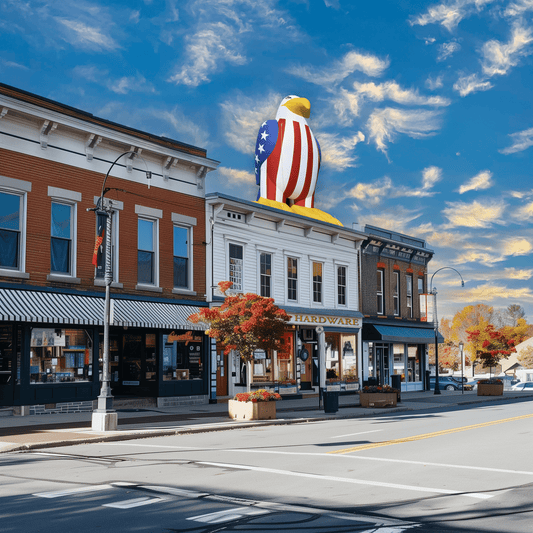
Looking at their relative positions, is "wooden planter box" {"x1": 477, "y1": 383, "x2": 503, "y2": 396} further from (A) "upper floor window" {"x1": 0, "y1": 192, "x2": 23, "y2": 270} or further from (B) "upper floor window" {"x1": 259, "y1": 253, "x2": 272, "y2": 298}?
(A) "upper floor window" {"x1": 0, "y1": 192, "x2": 23, "y2": 270}

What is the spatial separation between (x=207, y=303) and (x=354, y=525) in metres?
20.6

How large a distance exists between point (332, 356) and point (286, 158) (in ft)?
34.7

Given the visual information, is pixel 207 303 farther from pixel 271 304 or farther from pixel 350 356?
pixel 350 356

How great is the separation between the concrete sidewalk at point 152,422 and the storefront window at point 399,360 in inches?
384

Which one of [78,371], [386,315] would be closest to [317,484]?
[78,371]

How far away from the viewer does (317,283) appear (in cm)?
3438

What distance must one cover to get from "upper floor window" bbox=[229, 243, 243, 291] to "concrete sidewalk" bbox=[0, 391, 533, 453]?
5.24 meters

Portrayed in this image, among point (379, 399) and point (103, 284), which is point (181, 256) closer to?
point (103, 284)

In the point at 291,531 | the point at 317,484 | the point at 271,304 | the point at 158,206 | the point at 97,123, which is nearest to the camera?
the point at 291,531

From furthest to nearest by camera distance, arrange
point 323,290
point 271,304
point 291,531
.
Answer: point 323,290, point 271,304, point 291,531

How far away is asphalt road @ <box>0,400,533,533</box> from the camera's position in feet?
25.1

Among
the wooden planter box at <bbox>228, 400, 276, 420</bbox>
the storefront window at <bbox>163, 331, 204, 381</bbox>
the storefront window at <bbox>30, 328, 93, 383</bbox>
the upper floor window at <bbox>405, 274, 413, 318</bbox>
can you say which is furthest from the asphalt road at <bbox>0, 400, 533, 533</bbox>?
the upper floor window at <bbox>405, 274, 413, 318</bbox>

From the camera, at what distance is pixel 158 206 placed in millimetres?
26125

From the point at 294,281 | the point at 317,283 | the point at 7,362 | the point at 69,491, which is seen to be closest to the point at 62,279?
the point at 7,362
